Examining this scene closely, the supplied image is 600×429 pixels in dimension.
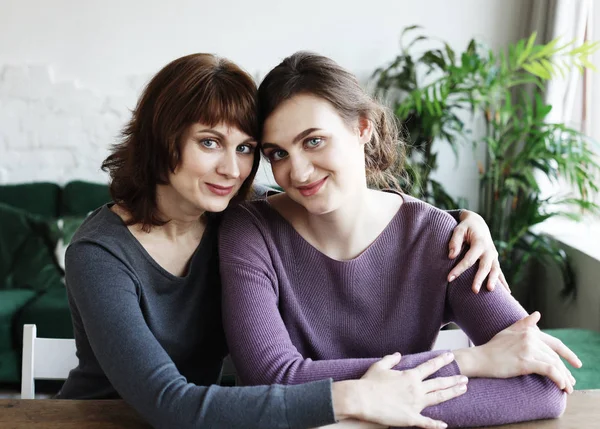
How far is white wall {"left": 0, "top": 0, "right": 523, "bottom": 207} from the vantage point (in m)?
3.90

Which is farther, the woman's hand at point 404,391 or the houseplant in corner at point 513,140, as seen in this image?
the houseplant in corner at point 513,140

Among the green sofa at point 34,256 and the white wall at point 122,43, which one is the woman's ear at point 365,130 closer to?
the green sofa at point 34,256

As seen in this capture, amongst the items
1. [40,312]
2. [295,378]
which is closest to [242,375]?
[295,378]

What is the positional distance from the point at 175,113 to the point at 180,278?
0.37 meters

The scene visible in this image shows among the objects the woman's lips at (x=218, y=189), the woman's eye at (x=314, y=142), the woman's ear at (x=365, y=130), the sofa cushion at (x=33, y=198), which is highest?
the woman's ear at (x=365, y=130)

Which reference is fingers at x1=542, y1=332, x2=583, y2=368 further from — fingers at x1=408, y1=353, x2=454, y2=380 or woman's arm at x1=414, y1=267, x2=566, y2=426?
fingers at x1=408, y1=353, x2=454, y2=380

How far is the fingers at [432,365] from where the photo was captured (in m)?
1.18

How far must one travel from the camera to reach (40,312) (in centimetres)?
307

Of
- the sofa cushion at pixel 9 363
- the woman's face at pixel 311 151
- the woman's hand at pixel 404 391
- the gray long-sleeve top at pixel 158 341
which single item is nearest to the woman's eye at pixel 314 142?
the woman's face at pixel 311 151

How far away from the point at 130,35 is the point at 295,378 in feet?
10.5

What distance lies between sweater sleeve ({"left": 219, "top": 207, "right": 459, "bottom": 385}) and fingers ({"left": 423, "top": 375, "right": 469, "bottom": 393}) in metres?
0.02

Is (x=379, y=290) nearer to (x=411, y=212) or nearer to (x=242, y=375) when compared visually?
(x=411, y=212)

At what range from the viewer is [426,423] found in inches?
44.5

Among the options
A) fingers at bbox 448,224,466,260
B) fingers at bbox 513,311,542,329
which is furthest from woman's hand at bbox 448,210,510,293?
fingers at bbox 513,311,542,329
